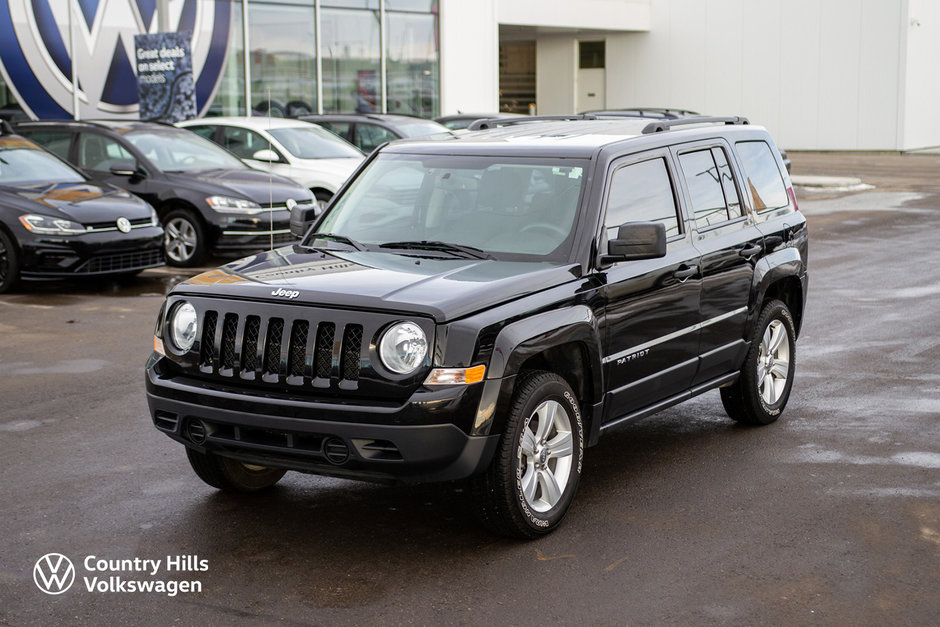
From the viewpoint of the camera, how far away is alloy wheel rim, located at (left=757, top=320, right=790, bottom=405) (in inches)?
299

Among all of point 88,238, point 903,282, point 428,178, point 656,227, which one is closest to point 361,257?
point 428,178

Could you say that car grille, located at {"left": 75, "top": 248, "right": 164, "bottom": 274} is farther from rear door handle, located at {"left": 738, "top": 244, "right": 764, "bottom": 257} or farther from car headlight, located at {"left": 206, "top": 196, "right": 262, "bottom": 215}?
rear door handle, located at {"left": 738, "top": 244, "right": 764, "bottom": 257}

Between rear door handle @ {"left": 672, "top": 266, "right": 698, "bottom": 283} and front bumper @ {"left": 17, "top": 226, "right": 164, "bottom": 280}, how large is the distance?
8.11 m

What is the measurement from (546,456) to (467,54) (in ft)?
91.2

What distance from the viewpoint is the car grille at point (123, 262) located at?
13.0m

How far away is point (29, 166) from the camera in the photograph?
1395 cm

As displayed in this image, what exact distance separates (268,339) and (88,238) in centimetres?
826

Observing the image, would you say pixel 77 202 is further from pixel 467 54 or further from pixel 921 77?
pixel 921 77

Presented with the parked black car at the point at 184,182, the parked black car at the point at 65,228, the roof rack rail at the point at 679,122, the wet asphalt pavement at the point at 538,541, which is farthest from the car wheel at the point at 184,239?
the roof rack rail at the point at 679,122

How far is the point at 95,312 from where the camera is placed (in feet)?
39.1

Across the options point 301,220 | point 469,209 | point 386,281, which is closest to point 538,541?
point 386,281

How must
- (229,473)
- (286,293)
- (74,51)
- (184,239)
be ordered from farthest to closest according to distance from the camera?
(74,51), (184,239), (229,473), (286,293)

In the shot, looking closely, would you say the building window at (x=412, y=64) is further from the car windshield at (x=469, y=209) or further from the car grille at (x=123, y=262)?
the car windshield at (x=469, y=209)

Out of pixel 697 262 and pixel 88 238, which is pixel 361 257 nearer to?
pixel 697 262
